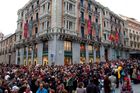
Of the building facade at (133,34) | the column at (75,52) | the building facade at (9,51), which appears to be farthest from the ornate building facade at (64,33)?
the building facade at (133,34)

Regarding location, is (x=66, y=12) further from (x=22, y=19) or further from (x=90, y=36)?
(x=22, y=19)

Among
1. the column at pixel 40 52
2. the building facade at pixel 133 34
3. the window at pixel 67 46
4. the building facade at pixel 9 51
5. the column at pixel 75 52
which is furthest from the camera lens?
the building facade at pixel 133 34

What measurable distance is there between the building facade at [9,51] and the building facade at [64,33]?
33.7ft

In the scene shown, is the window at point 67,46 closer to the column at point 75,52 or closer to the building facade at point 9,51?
the column at point 75,52

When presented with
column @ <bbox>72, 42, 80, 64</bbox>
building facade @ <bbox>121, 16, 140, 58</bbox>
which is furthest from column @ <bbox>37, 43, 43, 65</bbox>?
building facade @ <bbox>121, 16, 140, 58</bbox>

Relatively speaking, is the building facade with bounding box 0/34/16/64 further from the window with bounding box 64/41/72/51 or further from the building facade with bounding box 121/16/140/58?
the building facade with bounding box 121/16/140/58

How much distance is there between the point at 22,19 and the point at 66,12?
65.5 feet

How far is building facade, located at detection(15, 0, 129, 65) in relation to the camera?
124ft

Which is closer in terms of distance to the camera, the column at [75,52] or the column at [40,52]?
the column at [75,52]

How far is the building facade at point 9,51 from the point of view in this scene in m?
65.3

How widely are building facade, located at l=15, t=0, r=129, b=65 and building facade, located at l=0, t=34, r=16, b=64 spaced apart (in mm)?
10270

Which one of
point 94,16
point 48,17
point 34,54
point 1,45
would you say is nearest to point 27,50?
point 34,54

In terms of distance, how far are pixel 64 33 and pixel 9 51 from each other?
37.4 m

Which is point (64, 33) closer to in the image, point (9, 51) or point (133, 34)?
point (9, 51)
